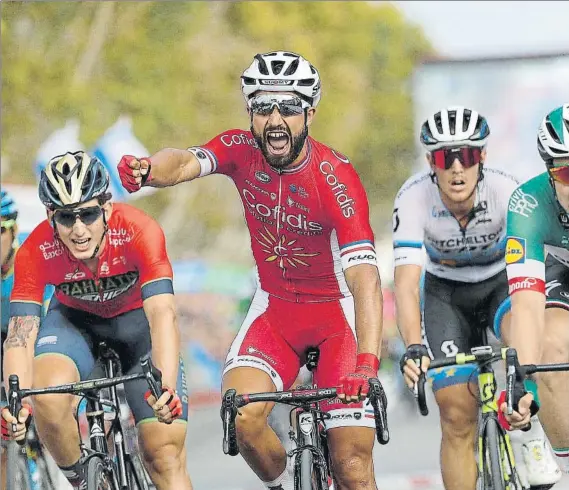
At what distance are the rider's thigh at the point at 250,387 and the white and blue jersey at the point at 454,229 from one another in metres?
1.13

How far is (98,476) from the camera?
646 cm

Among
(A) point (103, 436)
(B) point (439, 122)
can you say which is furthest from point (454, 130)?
(A) point (103, 436)

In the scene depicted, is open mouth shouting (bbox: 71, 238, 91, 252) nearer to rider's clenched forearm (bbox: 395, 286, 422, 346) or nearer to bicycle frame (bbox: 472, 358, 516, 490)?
rider's clenched forearm (bbox: 395, 286, 422, 346)

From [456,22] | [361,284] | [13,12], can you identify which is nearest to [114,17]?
[13,12]

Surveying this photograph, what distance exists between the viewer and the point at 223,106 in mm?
25766

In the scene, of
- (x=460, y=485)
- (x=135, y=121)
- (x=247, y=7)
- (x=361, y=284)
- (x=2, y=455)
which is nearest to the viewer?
(x=361, y=284)

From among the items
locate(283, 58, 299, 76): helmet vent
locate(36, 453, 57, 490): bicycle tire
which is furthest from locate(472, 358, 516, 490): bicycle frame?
locate(36, 453, 57, 490): bicycle tire

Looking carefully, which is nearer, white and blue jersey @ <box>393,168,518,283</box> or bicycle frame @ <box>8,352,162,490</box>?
bicycle frame @ <box>8,352,162,490</box>

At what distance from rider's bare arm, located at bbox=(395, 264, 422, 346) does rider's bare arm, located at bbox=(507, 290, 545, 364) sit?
72 cm

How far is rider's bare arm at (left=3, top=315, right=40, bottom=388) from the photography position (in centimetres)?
697

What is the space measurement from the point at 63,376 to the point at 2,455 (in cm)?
171

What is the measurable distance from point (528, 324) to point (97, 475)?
2175mm

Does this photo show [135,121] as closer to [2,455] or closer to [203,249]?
[203,249]

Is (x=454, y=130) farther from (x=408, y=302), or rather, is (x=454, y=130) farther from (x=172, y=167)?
(x=172, y=167)
